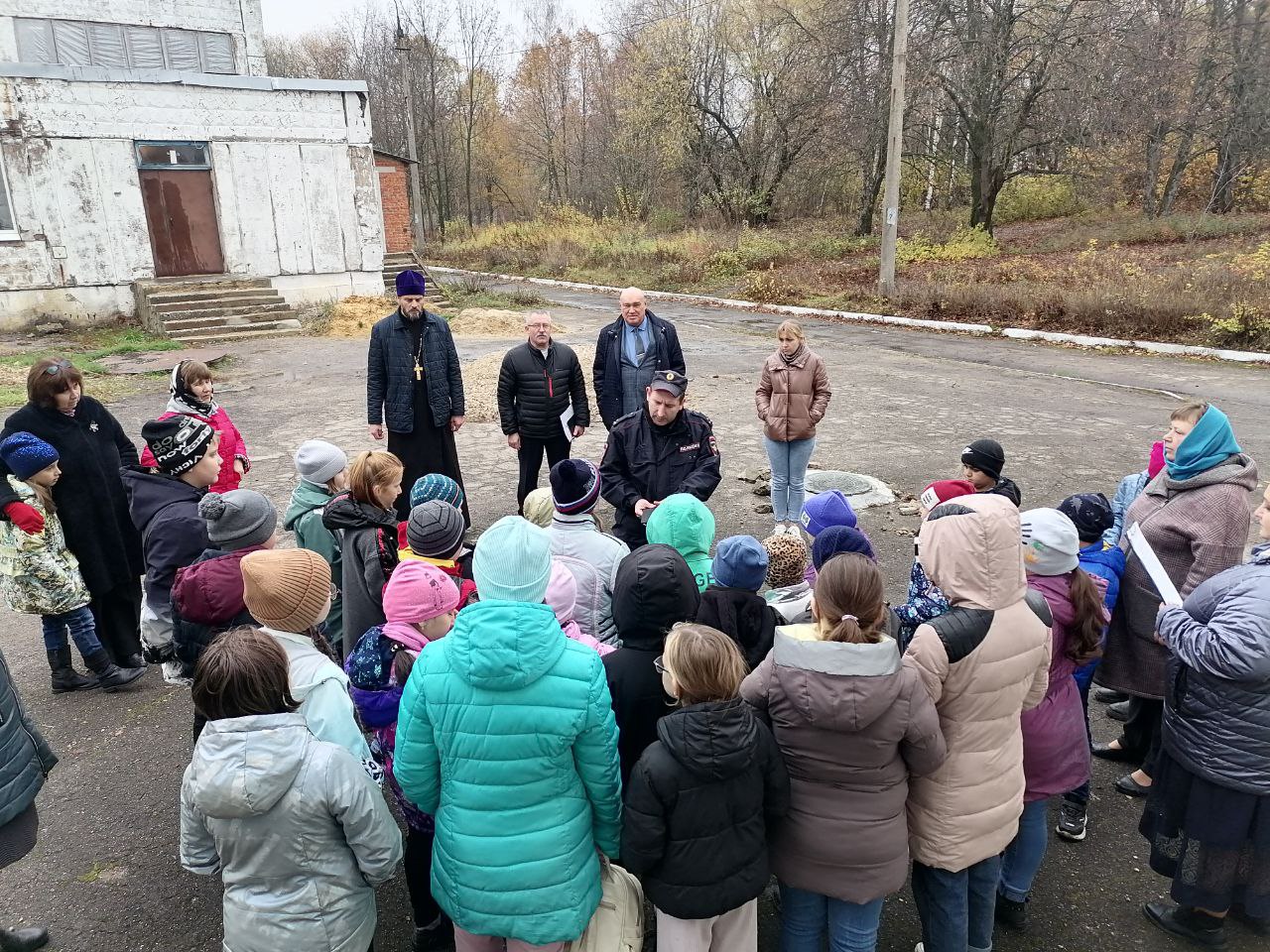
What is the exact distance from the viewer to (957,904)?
97.0 inches

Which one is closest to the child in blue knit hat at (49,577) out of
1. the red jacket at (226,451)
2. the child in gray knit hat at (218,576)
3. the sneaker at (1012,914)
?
the red jacket at (226,451)

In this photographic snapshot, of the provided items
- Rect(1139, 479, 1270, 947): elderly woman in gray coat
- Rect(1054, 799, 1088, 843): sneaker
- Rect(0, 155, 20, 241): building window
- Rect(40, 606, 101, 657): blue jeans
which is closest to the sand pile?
Rect(40, 606, 101, 657): blue jeans

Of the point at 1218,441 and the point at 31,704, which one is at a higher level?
the point at 1218,441

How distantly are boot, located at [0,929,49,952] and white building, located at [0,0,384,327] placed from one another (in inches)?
698

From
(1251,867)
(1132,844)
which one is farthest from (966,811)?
(1132,844)

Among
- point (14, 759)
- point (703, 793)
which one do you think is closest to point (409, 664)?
point (703, 793)

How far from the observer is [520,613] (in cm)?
211

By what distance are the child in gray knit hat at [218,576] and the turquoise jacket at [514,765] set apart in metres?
1.04

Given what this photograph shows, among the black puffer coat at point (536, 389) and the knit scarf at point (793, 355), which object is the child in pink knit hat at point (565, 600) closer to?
the black puffer coat at point (536, 389)

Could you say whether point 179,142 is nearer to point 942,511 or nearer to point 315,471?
point 315,471

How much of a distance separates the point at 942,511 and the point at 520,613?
1346 millimetres

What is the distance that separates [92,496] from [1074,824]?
16.0 ft

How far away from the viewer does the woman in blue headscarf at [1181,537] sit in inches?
127

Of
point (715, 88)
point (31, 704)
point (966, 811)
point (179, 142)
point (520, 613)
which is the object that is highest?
point (715, 88)
